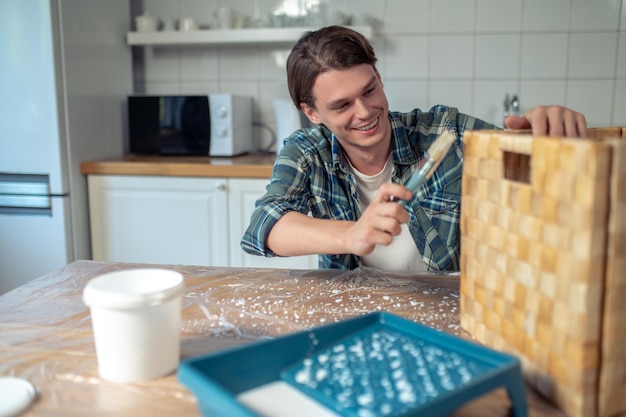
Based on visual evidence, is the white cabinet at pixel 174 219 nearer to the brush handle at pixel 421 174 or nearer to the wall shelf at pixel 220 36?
the wall shelf at pixel 220 36

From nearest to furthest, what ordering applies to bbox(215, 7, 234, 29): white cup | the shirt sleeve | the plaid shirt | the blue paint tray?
1. the blue paint tray
2. the shirt sleeve
3. the plaid shirt
4. bbox(215, 7, 234, 29): white cup

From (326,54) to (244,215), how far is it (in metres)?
1.10

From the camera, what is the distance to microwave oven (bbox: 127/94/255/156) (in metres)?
2.44

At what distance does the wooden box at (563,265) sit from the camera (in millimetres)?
534

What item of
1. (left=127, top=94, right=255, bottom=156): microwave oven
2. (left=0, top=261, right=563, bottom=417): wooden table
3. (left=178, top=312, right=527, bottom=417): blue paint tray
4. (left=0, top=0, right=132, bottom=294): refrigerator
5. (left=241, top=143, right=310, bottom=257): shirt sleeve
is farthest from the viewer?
(left=127, top=94, right=255, bottom=156): microwave oven

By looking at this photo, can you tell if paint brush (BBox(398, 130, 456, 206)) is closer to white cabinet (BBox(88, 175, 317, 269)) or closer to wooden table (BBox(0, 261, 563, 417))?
wooden table (BBox(0, 261, 563, 417))

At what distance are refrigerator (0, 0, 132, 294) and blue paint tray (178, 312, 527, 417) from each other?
1.88 meters

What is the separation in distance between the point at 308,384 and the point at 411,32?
88.0 inches

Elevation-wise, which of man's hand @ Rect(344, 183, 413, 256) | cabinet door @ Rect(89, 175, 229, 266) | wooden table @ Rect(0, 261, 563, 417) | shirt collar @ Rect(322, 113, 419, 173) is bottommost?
cabinet door @ Rect(89, 175, 229, 266)

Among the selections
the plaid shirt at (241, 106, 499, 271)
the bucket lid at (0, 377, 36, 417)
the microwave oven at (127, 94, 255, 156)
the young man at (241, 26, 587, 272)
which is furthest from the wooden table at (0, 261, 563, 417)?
the microwave oven at (127, 94, 255, 156)

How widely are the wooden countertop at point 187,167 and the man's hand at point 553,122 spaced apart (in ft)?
4.23

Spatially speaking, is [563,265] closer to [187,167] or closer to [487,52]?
[187,167]

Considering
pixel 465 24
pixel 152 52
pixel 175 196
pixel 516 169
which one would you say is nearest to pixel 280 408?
pixel 516 169

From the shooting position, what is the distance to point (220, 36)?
2520 mm
